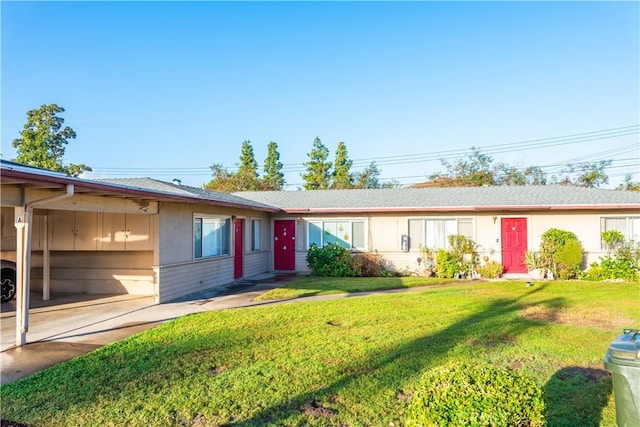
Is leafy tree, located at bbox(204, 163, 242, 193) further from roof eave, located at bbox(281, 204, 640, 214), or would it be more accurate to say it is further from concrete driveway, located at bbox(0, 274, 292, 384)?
concrete driveway, located at bbox(0, 274, 292, 384)

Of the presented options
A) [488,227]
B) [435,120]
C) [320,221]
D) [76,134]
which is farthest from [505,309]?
[76,134]

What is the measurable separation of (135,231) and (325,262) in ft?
23.4

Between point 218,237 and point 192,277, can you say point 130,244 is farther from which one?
point 218,237

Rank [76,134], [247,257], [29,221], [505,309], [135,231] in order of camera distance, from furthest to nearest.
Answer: [76,134] < [247,257] < [135,231] < [505,309] < [29,221]

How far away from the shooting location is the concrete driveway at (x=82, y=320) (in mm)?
5520

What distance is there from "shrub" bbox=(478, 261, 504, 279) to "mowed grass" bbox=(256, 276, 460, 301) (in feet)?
4.26

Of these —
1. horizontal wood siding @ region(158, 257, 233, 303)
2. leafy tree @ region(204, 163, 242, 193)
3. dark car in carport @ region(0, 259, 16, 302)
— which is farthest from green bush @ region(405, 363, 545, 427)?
leafy tree @ region(204, 163, 242, 193)

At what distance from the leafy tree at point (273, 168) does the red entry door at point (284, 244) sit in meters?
27.3

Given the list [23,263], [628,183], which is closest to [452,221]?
[23,263]

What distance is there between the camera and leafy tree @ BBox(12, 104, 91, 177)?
27.9m

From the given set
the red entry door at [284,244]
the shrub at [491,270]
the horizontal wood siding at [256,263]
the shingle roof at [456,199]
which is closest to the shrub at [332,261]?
the red entry door at [284,244]

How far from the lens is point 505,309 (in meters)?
8.49

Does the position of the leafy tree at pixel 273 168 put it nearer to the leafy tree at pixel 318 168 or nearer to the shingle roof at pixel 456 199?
the leafy tree at pixel 318 168

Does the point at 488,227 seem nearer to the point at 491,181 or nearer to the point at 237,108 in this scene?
the point at 237,108
